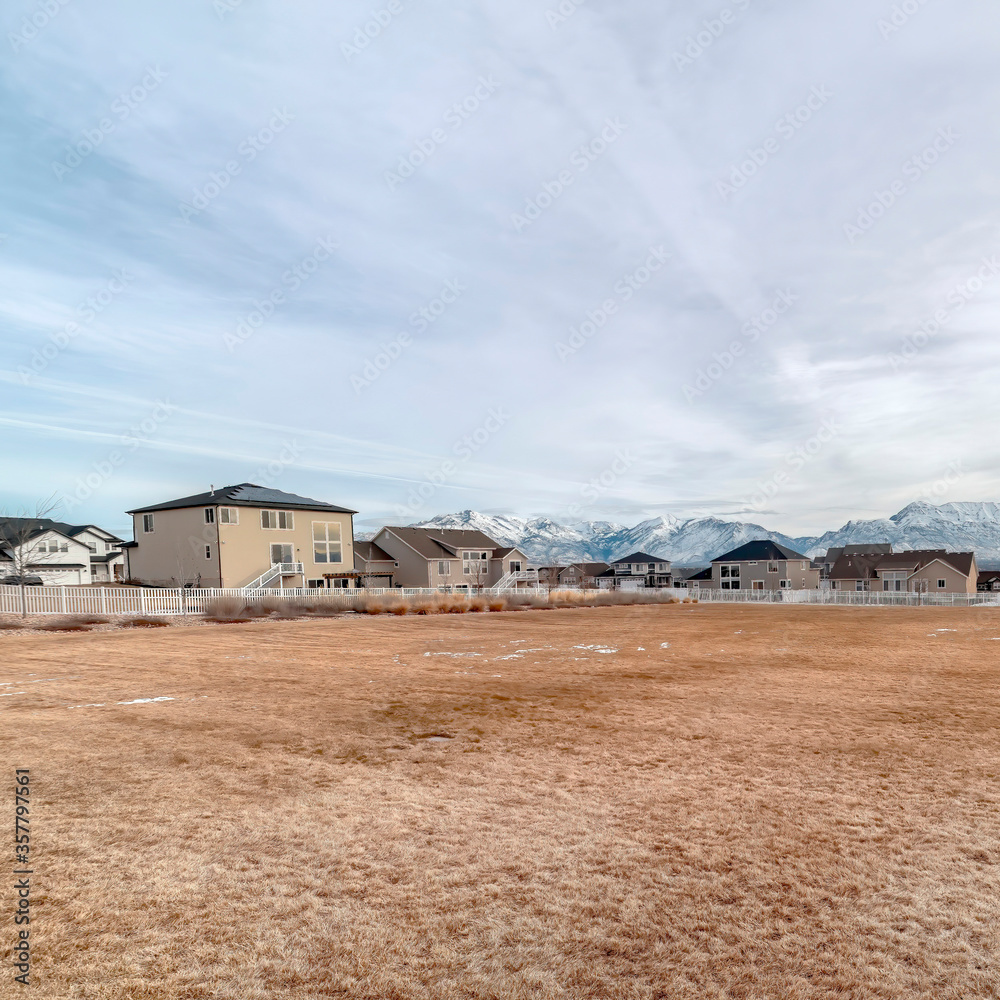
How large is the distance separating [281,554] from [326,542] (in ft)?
11.5

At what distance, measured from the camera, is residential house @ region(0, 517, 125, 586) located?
49675 mm

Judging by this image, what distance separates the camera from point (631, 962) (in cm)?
314

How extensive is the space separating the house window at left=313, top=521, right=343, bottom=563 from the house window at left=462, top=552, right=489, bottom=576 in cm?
1807

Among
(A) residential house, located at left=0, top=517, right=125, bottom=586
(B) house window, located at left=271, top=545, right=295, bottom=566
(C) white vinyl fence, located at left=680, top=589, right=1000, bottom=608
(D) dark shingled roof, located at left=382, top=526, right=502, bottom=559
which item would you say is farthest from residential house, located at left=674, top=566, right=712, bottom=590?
(A) residential house, located at left=0, top=517, right=125, bottom=586

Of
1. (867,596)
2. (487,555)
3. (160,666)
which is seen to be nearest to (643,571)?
(487,555)

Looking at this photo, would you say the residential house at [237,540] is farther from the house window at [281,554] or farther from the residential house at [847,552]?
the residential house at [847,552]

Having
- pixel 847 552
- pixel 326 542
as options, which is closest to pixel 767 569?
pixel 847 552

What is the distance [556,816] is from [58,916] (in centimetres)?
312

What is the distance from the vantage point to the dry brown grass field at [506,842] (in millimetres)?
3080

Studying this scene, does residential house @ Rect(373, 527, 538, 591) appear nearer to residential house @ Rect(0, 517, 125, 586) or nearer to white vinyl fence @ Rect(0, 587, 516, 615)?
residential house @ Rect(0, 517, 125, 586)

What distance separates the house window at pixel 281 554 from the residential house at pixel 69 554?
15.4m

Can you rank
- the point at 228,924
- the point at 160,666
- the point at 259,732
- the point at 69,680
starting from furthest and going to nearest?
the point at 160,666, the point at 69,680, the point at 259,732, the point at 228,924

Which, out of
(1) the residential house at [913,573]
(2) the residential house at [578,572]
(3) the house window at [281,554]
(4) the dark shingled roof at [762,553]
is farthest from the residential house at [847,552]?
(3) the house window at [281,554]

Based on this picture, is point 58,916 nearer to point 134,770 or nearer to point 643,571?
point 134,770
